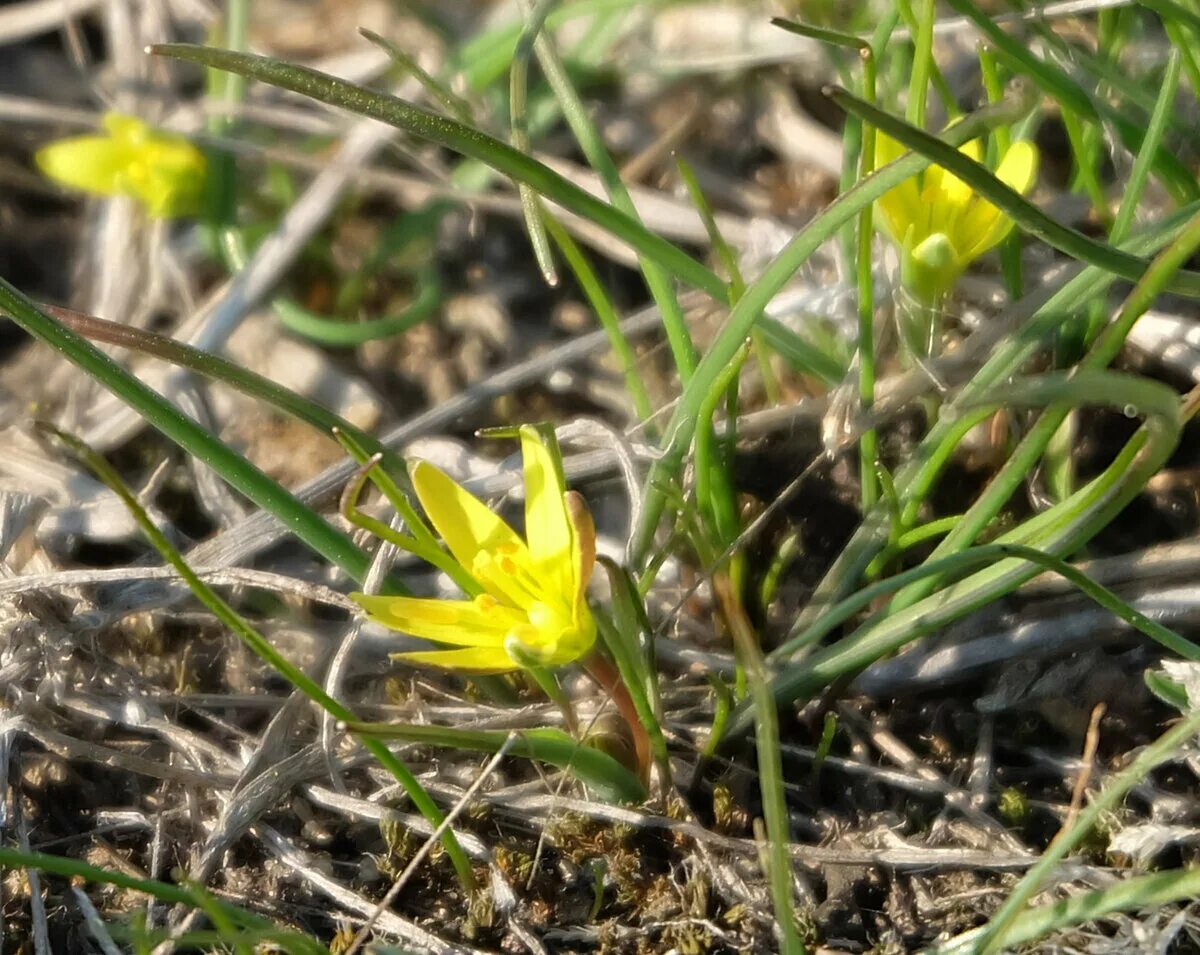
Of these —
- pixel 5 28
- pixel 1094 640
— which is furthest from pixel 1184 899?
pixel 5 28

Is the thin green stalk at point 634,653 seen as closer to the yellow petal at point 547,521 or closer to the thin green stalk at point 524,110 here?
the yellow petal at point 547,521

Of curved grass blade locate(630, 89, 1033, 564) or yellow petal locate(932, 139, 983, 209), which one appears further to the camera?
yellow petal locate(932, 139, 983, 209)

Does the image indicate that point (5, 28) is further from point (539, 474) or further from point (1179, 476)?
point (1179, 476)

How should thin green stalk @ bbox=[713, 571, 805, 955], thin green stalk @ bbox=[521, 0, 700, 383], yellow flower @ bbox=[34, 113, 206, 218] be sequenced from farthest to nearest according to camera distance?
1. yellow flower @ bbox=[34, 113, 206, 218]
2. thin green stalk @ bbox=[521, 0, 700, 383]
3. thin green stalk @ bbox=[713, 571, 805, 955]

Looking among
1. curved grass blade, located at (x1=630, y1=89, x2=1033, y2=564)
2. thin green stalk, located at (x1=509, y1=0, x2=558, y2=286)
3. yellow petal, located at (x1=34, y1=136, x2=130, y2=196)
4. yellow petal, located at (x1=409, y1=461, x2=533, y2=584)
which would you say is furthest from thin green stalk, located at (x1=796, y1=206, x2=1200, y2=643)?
yellow petal, located at (x1=34, y1=136, x2=130, y2=196)

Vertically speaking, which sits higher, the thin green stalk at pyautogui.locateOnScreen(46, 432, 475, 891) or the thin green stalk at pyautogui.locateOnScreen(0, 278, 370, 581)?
the thin green stalk at pyautogui.locateOnScreen(0, 278, 370, 581)

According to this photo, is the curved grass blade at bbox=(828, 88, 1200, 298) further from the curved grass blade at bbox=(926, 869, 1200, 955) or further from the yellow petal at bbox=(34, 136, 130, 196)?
the yellow petal at bbox=(34, 136, 130, 196)

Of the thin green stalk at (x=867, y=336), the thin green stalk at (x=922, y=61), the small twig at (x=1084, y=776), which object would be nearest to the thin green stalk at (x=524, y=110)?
the thin green stalk at (x=867, y=336)

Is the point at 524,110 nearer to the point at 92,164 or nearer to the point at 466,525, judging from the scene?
the point at 466,525
